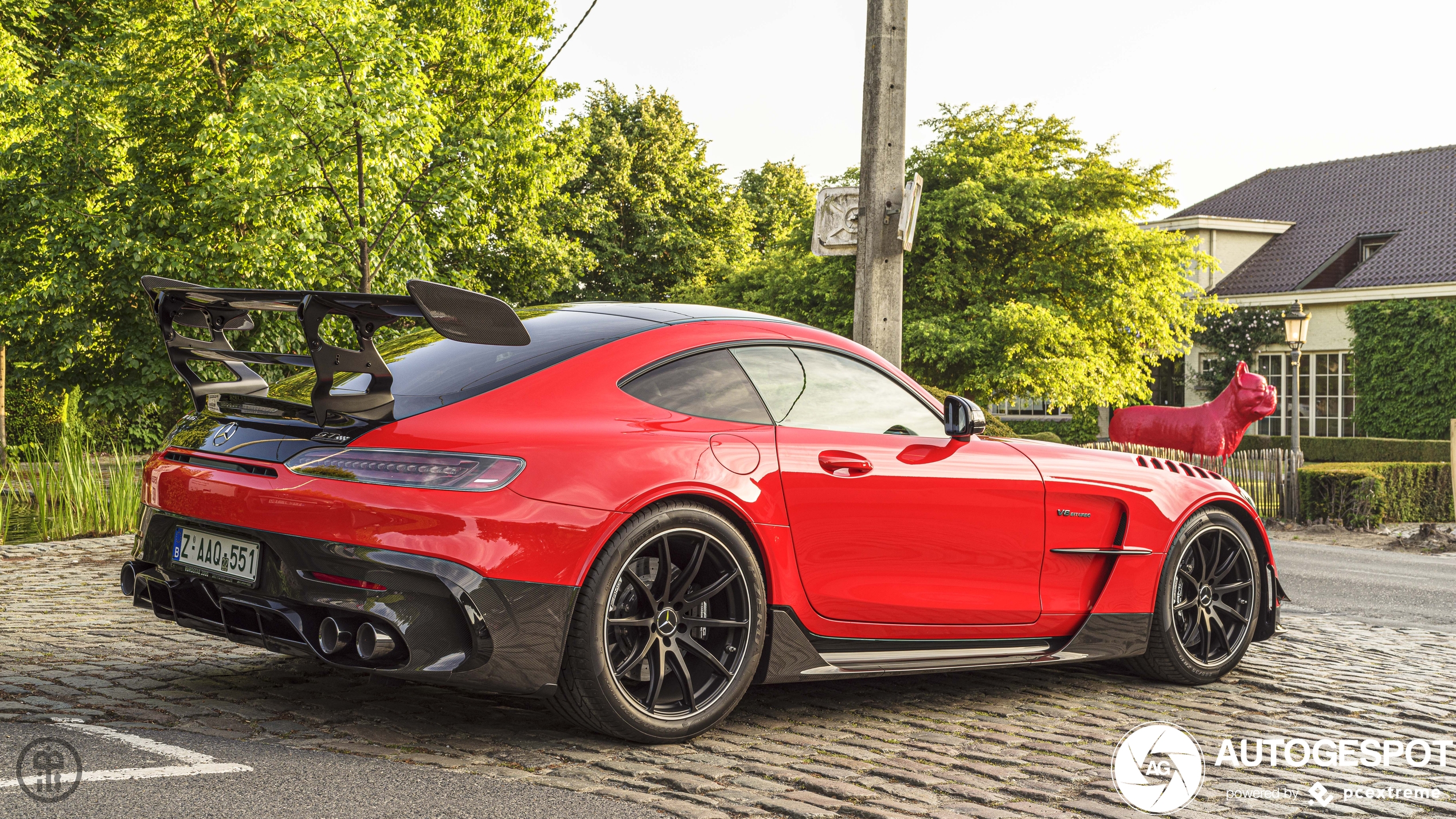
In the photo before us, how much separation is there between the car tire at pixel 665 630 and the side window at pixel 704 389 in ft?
1.26

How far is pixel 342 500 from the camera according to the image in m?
3.68

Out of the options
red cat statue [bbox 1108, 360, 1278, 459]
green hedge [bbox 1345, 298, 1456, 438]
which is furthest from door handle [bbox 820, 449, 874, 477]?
green hedge [bbox 1345, 298, 1456, 438]

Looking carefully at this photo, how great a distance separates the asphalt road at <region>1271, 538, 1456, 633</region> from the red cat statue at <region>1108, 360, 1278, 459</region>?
1.77 m

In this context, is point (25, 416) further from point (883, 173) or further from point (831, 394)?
point (831, 394)

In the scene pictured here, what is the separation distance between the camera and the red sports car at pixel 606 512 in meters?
3.68

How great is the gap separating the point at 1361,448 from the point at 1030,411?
12.6 metres

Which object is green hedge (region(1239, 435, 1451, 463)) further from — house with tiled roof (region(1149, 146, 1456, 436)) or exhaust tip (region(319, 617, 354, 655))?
exhaust tip (region(319, 617, 354, 655))

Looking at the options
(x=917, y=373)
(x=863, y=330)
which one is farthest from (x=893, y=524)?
(x=917, y=373)

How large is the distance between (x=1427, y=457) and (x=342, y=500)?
96.8 feet

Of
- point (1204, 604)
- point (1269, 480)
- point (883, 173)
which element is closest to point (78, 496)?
point (883, 173)

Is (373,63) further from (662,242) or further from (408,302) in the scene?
(662,242)

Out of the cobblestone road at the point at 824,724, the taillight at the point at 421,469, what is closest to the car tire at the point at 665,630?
the cobblestone road at the point at 824,724

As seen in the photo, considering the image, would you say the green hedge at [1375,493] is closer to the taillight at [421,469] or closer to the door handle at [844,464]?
the door handle at [844,464]

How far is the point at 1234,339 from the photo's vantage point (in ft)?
118
